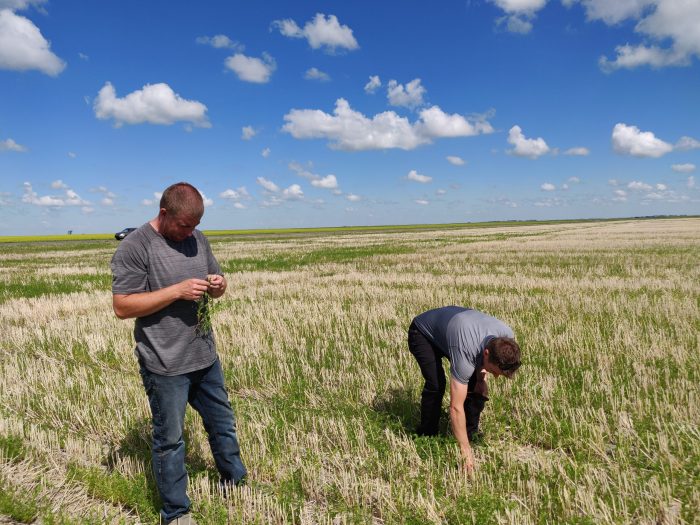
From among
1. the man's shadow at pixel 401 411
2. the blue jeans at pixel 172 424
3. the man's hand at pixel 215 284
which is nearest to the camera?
the blue jeans at pixel 172 424

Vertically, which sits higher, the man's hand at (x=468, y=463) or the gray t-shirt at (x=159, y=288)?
the gray t-shirt at (x=159, y=288)

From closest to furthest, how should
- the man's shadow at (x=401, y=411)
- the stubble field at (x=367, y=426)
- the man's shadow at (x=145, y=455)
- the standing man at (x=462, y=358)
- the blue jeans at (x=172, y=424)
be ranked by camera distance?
the blue jeans at (x=172, y=424), the stubble field at (x=367, y=426), the standing man at (x=462, y=358), the man's shadow at (x=145, y=455), the man's shadow at (x=401, y=411)

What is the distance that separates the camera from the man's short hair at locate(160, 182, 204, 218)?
3.34 meters

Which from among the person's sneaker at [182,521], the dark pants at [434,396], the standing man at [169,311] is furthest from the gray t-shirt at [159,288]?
the dark pants at [434,396]

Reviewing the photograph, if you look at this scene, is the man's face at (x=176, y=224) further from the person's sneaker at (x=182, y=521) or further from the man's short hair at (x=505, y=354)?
the man's short hair at (x=505, y=354)

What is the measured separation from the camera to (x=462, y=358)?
13.6 feet

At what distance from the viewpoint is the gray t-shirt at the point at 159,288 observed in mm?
3426

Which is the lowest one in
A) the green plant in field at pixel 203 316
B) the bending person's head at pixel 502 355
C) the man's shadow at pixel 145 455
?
the man's shadow at pixel 145 455

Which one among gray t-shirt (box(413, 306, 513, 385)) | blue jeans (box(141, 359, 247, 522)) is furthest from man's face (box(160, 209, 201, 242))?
gray t-shirt (box(413, 306, 513, 385))

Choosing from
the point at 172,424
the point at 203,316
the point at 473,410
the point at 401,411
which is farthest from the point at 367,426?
the point at 203,316

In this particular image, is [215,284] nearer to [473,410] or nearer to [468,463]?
[468,463]

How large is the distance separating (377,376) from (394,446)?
218 cm

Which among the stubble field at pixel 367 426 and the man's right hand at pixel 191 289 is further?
the stubble field at pixel 367 426

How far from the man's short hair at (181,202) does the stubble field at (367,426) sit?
245 cm
